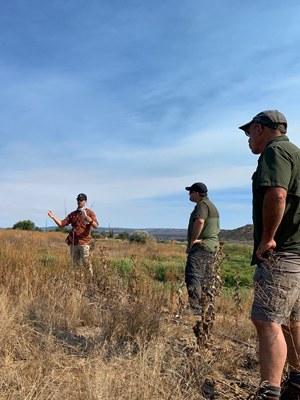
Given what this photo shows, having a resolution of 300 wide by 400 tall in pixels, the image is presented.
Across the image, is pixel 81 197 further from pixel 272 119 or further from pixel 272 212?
pixel 272 212

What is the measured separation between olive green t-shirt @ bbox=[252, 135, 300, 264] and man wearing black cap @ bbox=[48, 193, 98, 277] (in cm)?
497

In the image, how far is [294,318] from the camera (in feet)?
9.53

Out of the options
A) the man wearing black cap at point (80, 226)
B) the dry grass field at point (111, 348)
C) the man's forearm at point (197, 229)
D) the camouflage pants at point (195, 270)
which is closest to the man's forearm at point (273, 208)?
the dry grass field at point (111, 348)

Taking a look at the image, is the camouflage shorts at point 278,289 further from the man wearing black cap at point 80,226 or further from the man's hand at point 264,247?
the man wearing black cap at point 80,226

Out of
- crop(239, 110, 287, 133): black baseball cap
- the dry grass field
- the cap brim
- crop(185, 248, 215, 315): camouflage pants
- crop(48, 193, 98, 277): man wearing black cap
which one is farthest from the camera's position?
crop(48, 193, 98, 277): man wearing black cap

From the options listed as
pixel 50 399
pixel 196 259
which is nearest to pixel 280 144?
pixel 50 399

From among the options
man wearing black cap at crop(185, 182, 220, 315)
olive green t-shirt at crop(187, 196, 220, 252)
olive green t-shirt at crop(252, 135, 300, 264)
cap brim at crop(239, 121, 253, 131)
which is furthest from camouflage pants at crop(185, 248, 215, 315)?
olive green t-shirt at crop(252, 135, 300, 264)

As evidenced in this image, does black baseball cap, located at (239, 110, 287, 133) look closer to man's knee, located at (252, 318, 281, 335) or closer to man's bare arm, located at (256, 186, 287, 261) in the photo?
man's bare arm, located at (256, 186, 287, 261)

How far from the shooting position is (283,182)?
9.00ft

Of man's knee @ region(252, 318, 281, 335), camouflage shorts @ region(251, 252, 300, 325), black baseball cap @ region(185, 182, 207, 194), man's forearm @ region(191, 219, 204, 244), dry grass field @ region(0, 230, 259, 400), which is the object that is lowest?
dry grass field @ region(0, 230, 259, 400)

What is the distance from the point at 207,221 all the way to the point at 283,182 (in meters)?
3.12

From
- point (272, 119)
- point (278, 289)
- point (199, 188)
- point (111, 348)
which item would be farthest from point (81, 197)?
point (278, 289)

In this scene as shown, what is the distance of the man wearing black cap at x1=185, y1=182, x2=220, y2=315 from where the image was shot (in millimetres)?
5586

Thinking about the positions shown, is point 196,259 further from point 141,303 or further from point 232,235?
point 232,235
